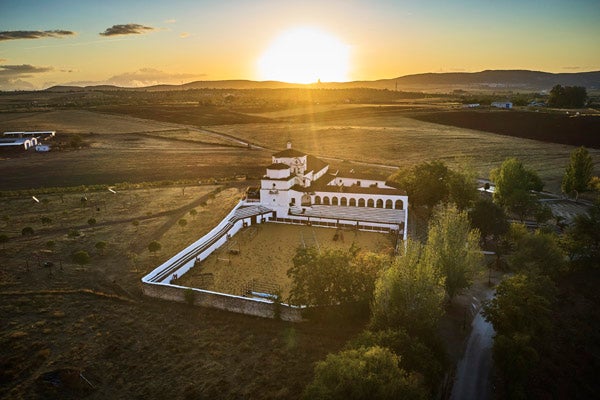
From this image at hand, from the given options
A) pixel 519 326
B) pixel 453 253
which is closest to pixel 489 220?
pixel 453 253

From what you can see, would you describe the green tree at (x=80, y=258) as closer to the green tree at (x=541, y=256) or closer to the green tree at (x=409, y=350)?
the green tree at (x=409, y=350)

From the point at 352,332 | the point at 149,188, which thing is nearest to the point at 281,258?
the point at 352,332

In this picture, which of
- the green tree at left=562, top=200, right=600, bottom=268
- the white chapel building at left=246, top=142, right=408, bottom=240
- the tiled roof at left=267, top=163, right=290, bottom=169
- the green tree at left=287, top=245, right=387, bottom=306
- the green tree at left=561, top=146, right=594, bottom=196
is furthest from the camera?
the green tree at left=561, top=146, right=594, bottom=196

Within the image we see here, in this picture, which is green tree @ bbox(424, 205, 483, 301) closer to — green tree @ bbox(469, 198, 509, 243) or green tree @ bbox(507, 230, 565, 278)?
green tree @ bbox(507, 230, 565, 278)

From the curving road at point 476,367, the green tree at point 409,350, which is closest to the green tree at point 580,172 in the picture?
the curving road at point 476,367

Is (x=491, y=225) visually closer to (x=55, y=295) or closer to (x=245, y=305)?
(x=245, y=305)

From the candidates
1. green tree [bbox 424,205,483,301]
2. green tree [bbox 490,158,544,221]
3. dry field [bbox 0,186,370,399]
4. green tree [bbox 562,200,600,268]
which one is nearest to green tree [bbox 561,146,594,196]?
green tree [bbox 490,158,544,221]

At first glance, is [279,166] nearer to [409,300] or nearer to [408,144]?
[409,300]
